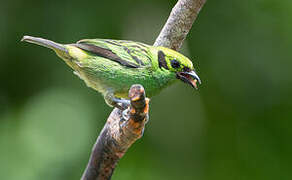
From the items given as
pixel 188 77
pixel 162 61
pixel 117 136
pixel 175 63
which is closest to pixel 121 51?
pixel 162 61

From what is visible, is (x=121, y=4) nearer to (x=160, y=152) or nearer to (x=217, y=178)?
(x=160, y=152)

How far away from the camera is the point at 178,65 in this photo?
4008 mm

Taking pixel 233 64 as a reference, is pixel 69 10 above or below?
above

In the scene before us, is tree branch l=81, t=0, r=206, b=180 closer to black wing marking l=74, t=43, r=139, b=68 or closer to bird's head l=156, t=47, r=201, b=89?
bird's head l=156, t=47, r=201, b=89

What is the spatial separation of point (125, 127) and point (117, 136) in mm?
Answer: 225

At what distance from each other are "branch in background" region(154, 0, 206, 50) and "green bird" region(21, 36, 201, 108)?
26 centimetres

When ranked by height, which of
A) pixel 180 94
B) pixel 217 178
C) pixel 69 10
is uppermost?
pixel 69 10

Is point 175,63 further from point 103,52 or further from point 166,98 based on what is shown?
point 166,98

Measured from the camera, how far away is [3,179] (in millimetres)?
5270

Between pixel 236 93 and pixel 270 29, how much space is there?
0.90 m

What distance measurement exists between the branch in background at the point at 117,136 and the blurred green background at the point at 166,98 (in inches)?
45.5

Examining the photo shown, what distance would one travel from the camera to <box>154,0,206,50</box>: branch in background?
4113mm

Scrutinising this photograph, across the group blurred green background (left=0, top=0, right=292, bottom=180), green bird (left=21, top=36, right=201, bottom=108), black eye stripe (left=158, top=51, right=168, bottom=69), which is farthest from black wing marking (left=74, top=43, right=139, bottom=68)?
blurred green background (left=0, top=0, right=292, bottom=180)

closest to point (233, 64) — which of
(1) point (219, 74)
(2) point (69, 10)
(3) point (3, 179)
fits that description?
(1) point (219, 74)
